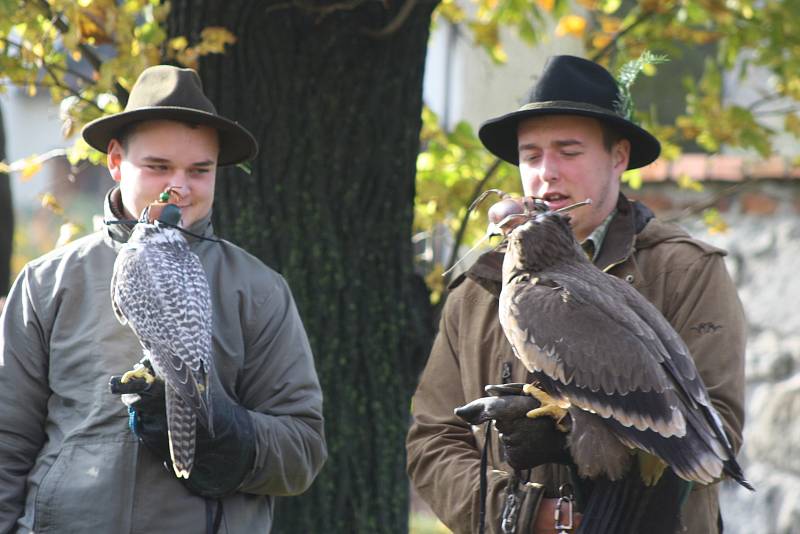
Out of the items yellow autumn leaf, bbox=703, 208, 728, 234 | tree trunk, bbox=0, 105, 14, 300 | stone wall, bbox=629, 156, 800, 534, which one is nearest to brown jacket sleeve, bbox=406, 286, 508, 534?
yellow autumn leaf, bbox=703, 208, 728, 234

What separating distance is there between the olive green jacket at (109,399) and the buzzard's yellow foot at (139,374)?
0.15m

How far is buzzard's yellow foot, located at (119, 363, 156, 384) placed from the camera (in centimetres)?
338

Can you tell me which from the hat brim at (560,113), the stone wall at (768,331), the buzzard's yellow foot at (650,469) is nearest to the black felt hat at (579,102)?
the hat brim at (560,113)

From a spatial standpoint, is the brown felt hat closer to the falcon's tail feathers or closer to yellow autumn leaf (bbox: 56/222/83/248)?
the falcon's tail feathers

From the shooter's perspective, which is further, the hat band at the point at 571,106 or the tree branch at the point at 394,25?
the tree branch at the point at 394,25

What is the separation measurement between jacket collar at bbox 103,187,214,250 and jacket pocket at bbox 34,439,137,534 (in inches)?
23.9

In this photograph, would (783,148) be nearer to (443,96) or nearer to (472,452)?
(443,96)

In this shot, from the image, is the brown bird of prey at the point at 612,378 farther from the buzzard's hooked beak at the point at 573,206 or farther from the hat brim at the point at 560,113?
the hat brim at the point at 560,113

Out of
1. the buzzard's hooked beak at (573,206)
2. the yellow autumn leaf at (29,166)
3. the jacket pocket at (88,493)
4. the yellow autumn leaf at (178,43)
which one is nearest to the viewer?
the jacket pocket at (88,493)

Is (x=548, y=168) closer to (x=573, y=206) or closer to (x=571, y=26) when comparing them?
(x=573, y=206)

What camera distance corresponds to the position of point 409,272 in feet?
18.3

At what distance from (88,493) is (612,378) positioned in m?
1.42

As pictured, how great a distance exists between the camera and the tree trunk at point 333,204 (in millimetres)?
5348

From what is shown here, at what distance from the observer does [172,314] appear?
11.2 ft
